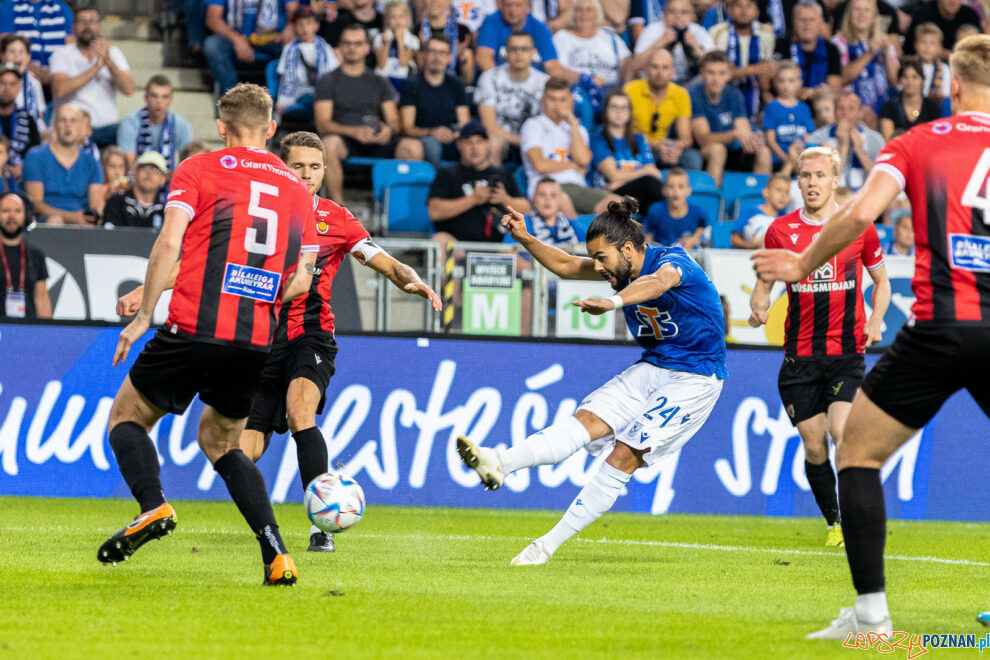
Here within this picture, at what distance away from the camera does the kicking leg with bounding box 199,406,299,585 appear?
6129mm

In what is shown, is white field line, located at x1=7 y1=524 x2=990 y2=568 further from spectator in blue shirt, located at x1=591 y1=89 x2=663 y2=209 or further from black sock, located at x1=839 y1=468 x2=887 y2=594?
spectator in blue shirt, located at x1=591 y1=89 x2=663 y2=209

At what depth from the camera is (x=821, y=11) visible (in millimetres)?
18641

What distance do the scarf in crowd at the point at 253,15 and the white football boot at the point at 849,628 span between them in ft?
41.7

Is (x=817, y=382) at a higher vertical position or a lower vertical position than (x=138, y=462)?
lower

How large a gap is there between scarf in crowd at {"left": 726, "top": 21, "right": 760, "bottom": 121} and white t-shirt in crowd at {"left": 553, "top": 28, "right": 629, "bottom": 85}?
151 centimetres

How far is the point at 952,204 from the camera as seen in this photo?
191 inches

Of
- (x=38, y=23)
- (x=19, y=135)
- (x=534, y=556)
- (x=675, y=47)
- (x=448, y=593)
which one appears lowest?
(x=534, y=556)

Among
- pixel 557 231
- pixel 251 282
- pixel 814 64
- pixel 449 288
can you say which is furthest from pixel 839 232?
pixel 814 64

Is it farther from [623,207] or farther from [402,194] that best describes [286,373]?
[402,194]

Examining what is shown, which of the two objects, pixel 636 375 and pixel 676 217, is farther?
pixel 676 217

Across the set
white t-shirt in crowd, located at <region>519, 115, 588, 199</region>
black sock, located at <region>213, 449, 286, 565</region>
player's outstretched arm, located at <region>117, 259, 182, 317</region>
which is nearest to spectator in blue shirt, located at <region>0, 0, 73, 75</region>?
white t-shirt in crowd, located at <region>519, 115, 588, 199</region>

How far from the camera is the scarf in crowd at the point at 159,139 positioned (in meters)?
14.9

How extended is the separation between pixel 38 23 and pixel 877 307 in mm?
10691

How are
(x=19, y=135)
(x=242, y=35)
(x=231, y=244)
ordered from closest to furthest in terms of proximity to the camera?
(x=231, y=244)
(x=19, y=135)
(x=242, y=35)
